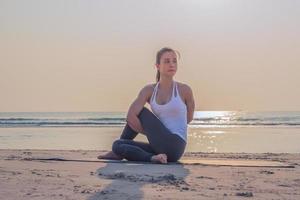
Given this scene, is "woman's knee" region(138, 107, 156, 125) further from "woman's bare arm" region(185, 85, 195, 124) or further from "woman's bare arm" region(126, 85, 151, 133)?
"woman's bare arm" region(185, 85, 195, 124)

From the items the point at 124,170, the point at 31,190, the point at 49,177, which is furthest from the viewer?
the point at 124,170

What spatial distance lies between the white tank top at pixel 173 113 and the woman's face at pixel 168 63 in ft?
0.65

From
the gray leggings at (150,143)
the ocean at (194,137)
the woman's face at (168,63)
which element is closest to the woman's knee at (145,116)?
the gray leggings at (150,143)

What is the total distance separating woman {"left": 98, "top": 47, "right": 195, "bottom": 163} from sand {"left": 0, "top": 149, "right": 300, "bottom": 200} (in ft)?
0.97

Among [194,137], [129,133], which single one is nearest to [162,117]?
[129,133]

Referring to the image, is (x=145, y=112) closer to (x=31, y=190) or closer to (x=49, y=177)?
(x=49, y=177)

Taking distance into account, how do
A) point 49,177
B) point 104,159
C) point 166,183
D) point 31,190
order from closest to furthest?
point 31,190 < point 166,183 < point 49,177 < point 104,159

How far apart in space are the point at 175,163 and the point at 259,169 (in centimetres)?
93

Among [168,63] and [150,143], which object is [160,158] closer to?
[150,143]

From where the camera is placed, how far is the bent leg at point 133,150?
18.2 feet

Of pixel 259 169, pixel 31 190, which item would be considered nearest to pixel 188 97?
pixel 259 169

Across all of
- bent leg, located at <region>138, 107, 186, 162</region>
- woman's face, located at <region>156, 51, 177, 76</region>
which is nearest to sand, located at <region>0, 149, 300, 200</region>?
bent leg, located at <region>138, 107, 186, 162</region>

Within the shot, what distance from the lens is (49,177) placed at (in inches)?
171

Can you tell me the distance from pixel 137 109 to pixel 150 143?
43 cm
